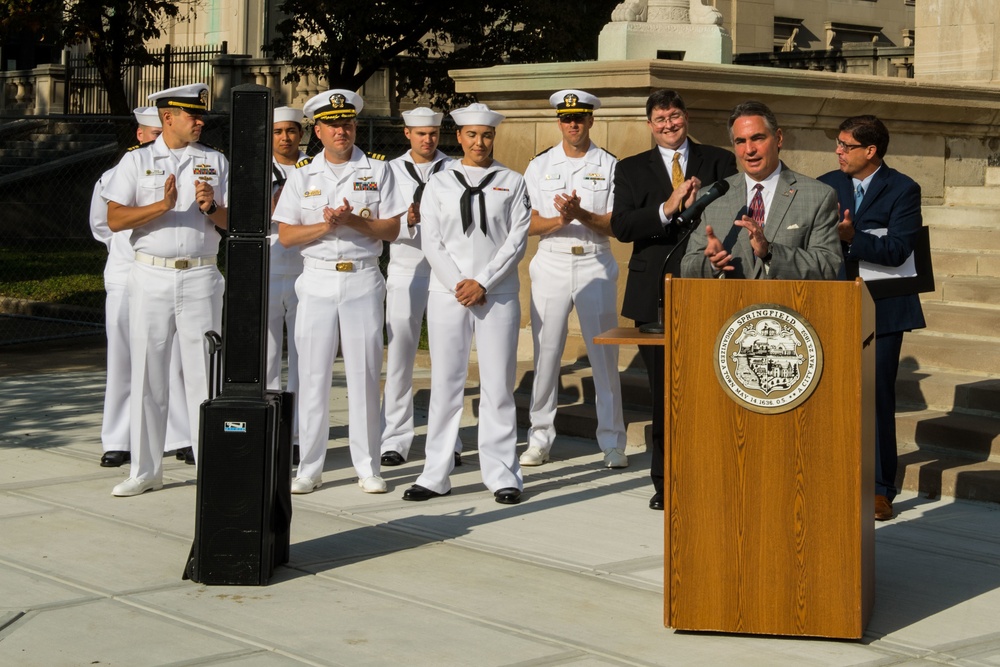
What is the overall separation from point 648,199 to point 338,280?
1767 millimetres

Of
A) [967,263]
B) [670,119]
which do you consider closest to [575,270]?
[670,119]

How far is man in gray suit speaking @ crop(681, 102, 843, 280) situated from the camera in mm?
6371

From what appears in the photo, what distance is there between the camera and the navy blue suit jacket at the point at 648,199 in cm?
883

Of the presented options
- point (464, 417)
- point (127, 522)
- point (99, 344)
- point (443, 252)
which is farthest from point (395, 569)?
point (99, 344)

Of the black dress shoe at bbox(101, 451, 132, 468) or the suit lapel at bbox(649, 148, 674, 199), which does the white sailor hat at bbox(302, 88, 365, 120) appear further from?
the black dress shoe at bbox(101, 451, 132, 468)

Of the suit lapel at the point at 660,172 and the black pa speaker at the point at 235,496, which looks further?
the suit lapel at the point at 660,172

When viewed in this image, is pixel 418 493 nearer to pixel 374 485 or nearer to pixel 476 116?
pixel 374 485

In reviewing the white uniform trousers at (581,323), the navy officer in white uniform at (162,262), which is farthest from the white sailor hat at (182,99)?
the white uniform trousers at (581,323)

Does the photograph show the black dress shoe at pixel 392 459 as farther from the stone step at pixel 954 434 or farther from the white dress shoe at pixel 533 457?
the stone step at pixel 954 434

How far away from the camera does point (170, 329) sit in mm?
8852

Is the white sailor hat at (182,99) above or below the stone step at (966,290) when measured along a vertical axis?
above

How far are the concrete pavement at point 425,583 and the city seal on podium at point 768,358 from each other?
0.93 metres

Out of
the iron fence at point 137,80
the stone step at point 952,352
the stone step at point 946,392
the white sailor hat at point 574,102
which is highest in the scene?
the iron fence at point 137,80

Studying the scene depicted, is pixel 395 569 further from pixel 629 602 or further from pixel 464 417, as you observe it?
pixel 464 417
